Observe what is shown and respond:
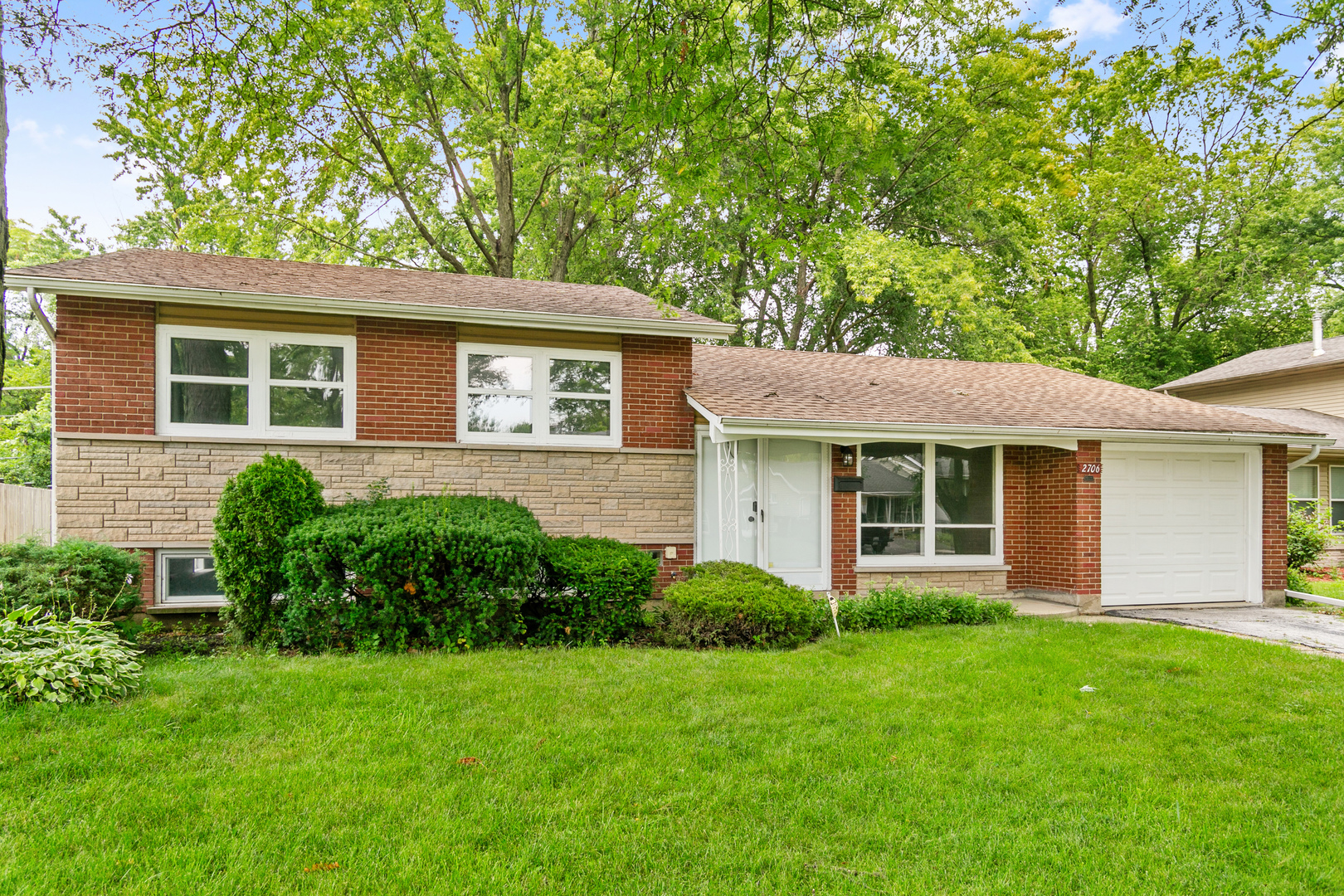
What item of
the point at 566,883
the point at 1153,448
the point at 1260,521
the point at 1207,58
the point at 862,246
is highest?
the point at 862,246

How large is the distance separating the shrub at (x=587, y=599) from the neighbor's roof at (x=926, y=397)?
242 cm

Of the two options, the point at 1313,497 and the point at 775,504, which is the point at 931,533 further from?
the point at 1313,497

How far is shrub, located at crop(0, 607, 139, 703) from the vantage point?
480 cm

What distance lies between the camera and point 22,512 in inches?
447

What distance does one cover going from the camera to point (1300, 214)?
24.3 metres

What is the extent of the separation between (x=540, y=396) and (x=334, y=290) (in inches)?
112

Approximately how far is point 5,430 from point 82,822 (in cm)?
2634

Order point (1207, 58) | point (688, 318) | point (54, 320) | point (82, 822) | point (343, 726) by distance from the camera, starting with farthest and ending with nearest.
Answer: point (688, 318)
point (54, 320)
point (1207, 58)
point (343, 726)
point (82, 822)

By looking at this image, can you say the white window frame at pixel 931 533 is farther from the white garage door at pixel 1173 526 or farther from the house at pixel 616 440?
the white garage door at pixel 1173 526

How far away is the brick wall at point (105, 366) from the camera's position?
8.39 m

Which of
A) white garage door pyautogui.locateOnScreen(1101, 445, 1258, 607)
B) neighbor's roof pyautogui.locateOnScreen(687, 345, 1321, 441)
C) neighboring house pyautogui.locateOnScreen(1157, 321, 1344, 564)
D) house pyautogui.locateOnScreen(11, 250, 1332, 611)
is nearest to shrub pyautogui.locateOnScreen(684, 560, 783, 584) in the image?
house pyautogui.locateOnScreen(11, 250, 1332, 611)

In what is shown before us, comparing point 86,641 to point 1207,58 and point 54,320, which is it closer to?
point 54,320

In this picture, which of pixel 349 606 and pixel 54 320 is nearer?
pixel 349 606

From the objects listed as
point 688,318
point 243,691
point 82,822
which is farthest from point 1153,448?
point 82,822
